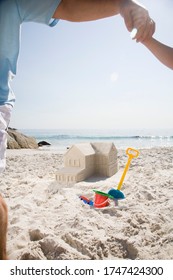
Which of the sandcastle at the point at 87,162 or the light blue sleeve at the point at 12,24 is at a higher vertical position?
the light blue sleeve at the point at 12,24

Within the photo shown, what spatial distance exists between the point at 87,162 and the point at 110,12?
1.37m

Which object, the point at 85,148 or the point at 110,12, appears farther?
the point at 85,148

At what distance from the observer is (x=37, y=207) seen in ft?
4.12

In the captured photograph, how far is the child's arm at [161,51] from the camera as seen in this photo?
48 centimetres

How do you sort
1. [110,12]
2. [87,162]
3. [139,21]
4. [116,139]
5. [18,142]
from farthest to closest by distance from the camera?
[116,139] < [18,142] < [87,162] < [110,12] < [139,21]

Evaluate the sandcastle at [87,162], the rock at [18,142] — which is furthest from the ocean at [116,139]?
the sandcastle at [87,162]

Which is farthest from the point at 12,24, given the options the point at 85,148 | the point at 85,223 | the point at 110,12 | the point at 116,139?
the point at 116,139

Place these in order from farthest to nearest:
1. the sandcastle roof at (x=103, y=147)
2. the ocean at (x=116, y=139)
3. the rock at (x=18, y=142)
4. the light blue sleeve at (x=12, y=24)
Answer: the ocean at (x=116, y=139) < the rock at (x=18, y=142) < the sandcastle roof at (x=103, y=147) < the light blue sleeve at (x=12, y=24)

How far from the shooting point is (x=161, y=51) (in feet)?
1.61

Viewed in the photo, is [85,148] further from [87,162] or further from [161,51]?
[161,51]

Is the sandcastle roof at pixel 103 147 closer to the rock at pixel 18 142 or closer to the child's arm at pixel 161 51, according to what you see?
the child's arm at pixel 161 51
